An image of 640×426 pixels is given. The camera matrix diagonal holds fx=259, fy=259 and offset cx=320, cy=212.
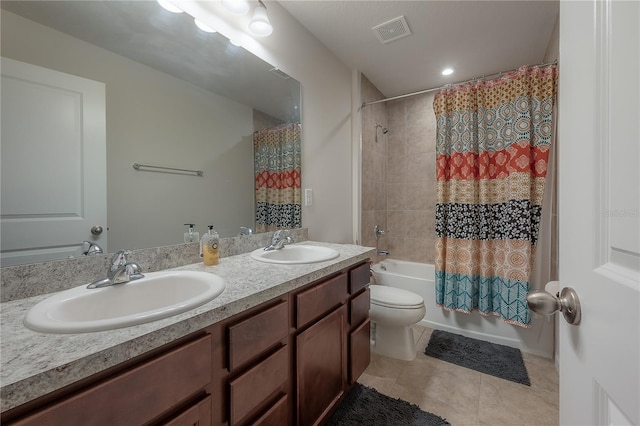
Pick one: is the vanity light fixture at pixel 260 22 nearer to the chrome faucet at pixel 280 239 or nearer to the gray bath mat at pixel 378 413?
the chrome faucet at pixel 280 239

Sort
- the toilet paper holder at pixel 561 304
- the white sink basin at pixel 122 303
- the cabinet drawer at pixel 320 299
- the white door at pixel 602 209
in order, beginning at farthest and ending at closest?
the cabinet drawer at pixel 320 299 < the white sink basin at pixel 122 303 < the toilet paper holder at pixel 561 304 < the white door at pixel 602 209

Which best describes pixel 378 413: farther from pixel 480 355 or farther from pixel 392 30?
pixel 392 30

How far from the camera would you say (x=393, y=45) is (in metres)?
2.07

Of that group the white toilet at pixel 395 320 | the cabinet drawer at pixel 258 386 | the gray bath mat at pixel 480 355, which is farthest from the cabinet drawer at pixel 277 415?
the gray bath mat at pixel 480 355

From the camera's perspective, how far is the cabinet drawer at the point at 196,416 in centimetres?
63

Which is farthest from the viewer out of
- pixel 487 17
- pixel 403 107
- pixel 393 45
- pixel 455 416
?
pixel 403 107

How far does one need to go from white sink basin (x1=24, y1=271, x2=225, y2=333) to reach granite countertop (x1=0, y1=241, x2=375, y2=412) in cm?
2

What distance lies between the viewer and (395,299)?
190 centimetres

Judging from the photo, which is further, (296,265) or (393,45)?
(393,45)

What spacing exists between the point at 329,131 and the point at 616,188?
192 cm

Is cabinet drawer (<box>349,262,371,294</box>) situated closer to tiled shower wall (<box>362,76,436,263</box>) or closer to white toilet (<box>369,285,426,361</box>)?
white toilet (<box>369,285,426,361</box>)

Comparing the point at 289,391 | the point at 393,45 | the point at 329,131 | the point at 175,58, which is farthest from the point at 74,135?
the point at 393,45

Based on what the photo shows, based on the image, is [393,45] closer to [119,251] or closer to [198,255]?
[198,255]

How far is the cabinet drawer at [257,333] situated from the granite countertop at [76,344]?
0.05 meters
